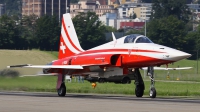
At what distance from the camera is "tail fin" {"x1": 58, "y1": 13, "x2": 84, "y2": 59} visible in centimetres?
4303

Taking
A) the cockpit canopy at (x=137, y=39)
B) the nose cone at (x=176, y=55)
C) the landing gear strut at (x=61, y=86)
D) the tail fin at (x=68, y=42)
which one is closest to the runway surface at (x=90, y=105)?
the nose cone at (x=176, y=55)

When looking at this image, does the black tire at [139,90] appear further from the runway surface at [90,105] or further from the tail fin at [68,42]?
the tail fin at [68,42]

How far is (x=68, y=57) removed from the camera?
41750 millimetres

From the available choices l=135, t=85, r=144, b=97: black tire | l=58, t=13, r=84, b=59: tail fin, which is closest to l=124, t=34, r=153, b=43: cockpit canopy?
l=135, t=85, r=144, b=97: black tire

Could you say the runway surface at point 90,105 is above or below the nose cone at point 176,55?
below

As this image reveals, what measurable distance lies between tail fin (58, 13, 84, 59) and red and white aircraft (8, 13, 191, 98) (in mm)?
1155

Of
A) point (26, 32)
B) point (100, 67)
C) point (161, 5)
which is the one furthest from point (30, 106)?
point (161, 5)

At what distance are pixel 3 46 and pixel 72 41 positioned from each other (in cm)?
8478

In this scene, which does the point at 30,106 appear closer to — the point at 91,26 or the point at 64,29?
the point at 64,29

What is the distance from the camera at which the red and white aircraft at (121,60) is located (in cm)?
3691

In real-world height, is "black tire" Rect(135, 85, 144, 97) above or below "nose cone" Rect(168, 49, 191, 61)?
below

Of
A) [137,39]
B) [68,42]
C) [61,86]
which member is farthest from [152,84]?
[68,42]

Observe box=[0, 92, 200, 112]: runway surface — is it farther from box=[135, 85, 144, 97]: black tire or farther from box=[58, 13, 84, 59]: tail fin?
box=[58, 13, 84, 59]: tail fin

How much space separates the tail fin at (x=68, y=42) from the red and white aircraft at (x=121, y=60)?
1.16 m
